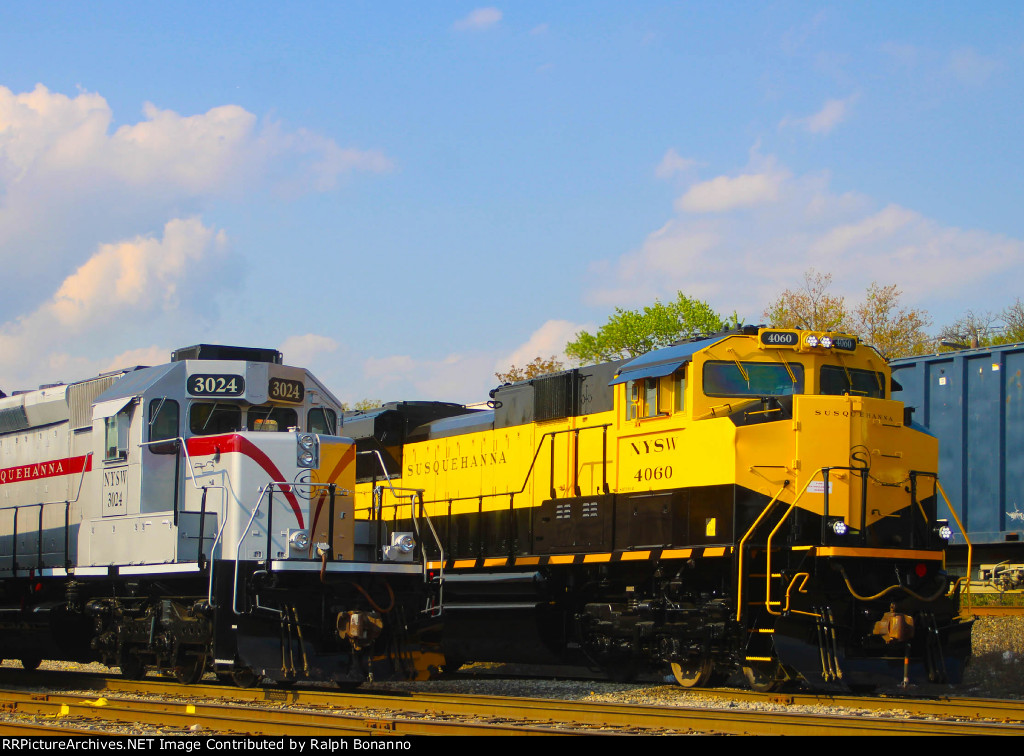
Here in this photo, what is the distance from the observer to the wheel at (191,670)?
36.9 ft

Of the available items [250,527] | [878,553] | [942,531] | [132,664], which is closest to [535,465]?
[250,527]

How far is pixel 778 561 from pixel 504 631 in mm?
3699

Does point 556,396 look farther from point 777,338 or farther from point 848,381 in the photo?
point 848,381

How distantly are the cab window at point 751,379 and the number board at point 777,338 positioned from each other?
8.7 inches

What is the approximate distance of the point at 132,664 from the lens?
12008 millimetres

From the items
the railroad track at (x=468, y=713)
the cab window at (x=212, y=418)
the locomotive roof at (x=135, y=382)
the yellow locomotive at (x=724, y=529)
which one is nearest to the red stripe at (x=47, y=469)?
the locomotive roof at (x=135, y=382)

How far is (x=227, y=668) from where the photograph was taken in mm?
10422

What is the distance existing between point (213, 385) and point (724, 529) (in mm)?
5315

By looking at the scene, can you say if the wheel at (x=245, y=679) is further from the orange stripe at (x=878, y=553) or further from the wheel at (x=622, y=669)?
the orange stripe at (x=878, y=553)

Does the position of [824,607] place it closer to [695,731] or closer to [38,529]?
[695,731]

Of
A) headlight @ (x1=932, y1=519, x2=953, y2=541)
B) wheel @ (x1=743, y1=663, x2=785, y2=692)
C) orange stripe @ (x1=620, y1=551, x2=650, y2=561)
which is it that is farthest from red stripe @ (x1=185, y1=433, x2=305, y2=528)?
headlight @ (x1=932, y1=519, x2=953, y2=541)

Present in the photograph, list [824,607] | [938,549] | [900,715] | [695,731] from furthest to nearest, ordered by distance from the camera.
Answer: [938,549], [824,607], [900,715], [695,731]
